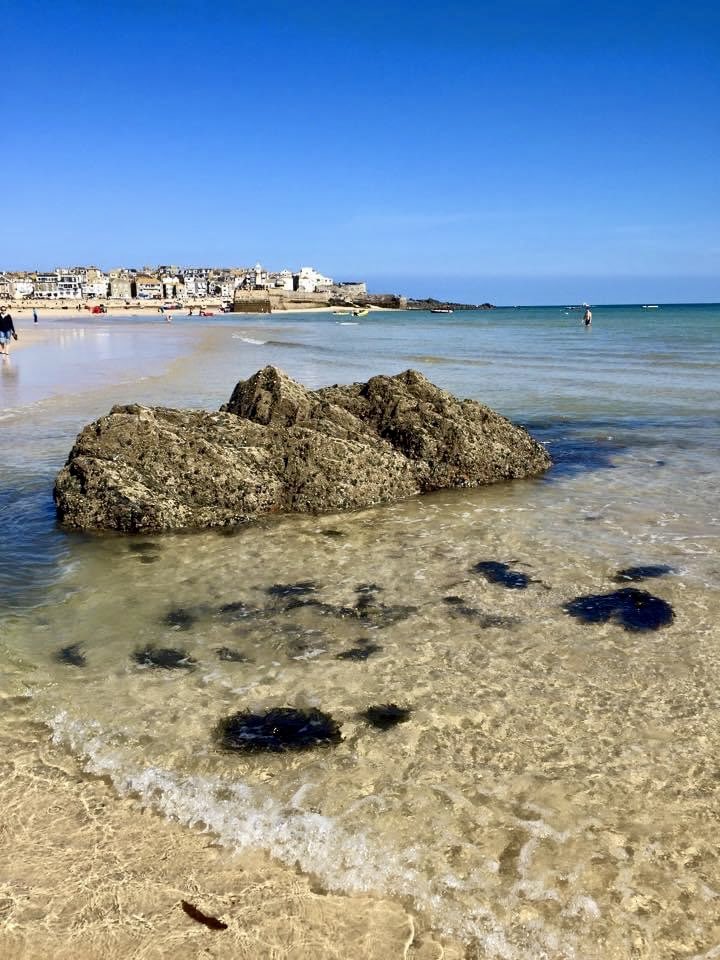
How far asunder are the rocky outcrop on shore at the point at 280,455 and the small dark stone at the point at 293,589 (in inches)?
77.3

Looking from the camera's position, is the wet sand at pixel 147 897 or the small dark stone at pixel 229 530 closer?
the wet sand at pixel 147 897

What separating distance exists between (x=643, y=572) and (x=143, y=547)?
4750 millimetres

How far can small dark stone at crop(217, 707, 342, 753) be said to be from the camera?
12.9 ft

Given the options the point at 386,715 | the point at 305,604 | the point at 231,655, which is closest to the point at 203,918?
the point at 386,715

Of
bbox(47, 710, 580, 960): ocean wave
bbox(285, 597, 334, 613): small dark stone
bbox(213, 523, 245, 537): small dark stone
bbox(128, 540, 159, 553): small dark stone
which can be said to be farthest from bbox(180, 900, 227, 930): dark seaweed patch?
bbox(213, 523, 245, 537): small dark stone

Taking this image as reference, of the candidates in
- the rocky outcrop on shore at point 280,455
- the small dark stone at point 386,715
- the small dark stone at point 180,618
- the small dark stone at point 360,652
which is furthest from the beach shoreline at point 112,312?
the small dark stone at point 386,715

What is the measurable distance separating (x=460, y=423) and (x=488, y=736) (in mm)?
6374

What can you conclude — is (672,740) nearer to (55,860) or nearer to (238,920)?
(238,920)

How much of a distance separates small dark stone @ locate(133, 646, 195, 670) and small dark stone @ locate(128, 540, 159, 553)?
85.7 inches

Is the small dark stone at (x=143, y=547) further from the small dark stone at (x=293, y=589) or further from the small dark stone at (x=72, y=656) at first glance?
the small dark stone at (x=72, y=656)

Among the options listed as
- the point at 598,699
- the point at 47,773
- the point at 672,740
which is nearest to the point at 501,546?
the point at 598,699

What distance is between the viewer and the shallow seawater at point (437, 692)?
3045mm

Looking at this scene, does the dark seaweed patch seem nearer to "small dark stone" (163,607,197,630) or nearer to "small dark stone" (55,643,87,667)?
"small dark stone" (55,643,87,667)

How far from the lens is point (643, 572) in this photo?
20.9 ft
